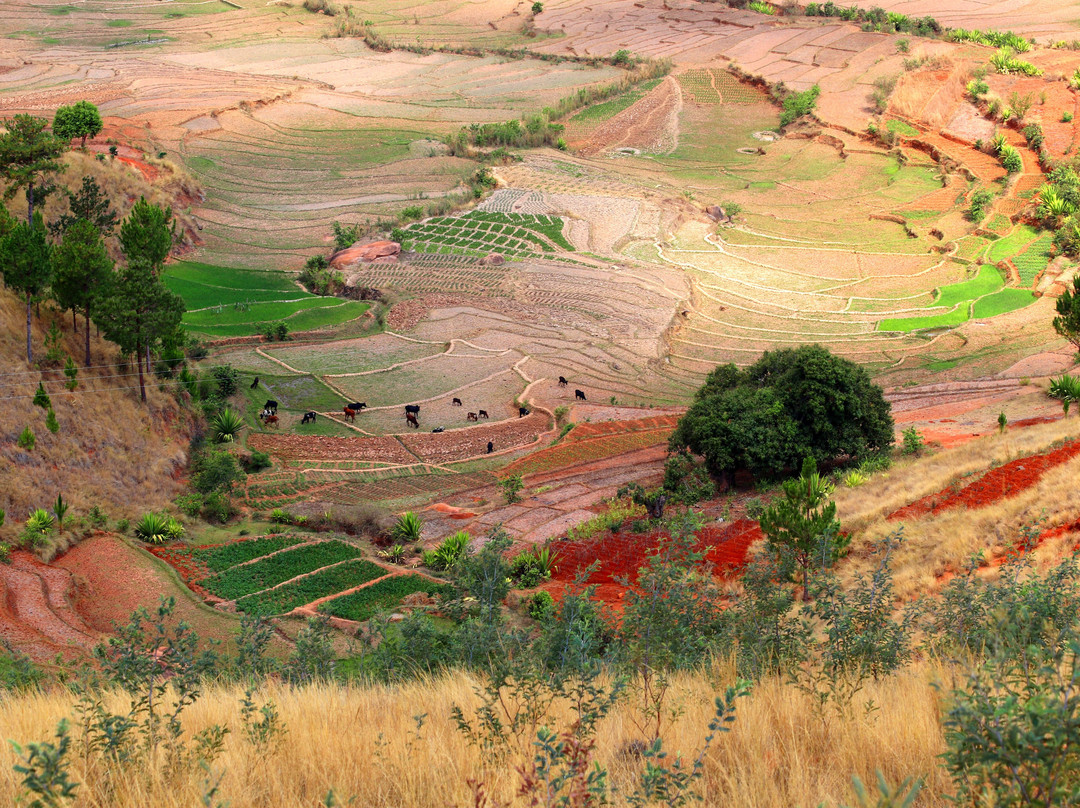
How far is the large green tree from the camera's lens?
26.7m

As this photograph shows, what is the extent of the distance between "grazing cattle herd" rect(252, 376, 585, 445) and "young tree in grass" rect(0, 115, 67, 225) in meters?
10.3

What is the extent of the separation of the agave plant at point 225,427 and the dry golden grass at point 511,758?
23.8 metres

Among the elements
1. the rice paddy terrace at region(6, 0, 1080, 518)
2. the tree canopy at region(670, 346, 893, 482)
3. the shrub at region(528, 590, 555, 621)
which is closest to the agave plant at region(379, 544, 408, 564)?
the rice paddy terrace at region(6, 0, 1080, 518)

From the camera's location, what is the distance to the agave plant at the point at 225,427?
30.3 m

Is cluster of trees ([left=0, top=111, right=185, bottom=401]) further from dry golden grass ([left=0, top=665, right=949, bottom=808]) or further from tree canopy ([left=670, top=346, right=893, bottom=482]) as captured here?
dry golden grass ([left=0, top=665, right=949, bottom=808])

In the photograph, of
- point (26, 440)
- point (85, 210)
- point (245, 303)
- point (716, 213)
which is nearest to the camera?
point (26, 440)

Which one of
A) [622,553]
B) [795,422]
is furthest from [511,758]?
[795,422]

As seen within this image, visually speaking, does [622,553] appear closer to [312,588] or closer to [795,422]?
[312,588]

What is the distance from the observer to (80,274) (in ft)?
86.7

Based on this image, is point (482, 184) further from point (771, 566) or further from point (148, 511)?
point (771, 566)

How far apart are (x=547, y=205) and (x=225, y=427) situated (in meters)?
33.9

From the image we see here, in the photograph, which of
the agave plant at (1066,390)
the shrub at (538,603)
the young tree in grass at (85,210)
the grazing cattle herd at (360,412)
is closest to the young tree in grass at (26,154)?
the young tree in grass at (85,210)

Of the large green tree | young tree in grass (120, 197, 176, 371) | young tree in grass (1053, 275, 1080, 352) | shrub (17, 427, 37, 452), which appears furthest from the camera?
young tree in grass (120, 197, 176, 371)

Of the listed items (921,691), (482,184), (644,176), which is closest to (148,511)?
(921,691)
